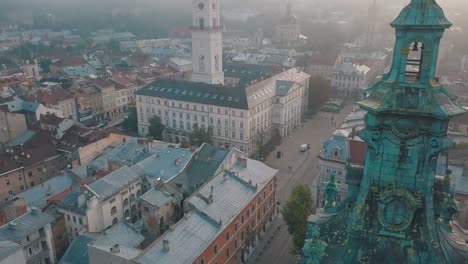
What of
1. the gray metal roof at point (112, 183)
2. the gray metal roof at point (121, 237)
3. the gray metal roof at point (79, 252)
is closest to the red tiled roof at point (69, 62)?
the gray metal roof at point (112, 183)

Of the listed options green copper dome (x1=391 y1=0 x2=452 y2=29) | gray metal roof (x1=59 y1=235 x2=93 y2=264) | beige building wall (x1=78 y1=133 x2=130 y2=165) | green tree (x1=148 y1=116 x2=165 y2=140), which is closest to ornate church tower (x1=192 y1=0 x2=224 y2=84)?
green tree (x1=148 y1=116 x2=165 y2=140)

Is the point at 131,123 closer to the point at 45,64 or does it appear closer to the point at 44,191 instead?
the point at 44,191

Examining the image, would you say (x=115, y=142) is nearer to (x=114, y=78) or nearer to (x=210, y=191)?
(x=210, y=191)

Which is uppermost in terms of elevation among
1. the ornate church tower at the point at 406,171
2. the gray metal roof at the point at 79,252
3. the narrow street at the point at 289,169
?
the ornate church tower at the point at 406,171

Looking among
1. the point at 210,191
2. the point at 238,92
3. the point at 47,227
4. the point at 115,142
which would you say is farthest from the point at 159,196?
the point at 238,92

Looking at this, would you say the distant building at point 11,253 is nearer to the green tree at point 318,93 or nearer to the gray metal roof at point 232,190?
the gray metal roof at point 232,190

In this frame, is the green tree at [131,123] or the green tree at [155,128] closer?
the green tree at [155,128]

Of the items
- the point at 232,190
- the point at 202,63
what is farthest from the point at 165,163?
the point at 202,63
